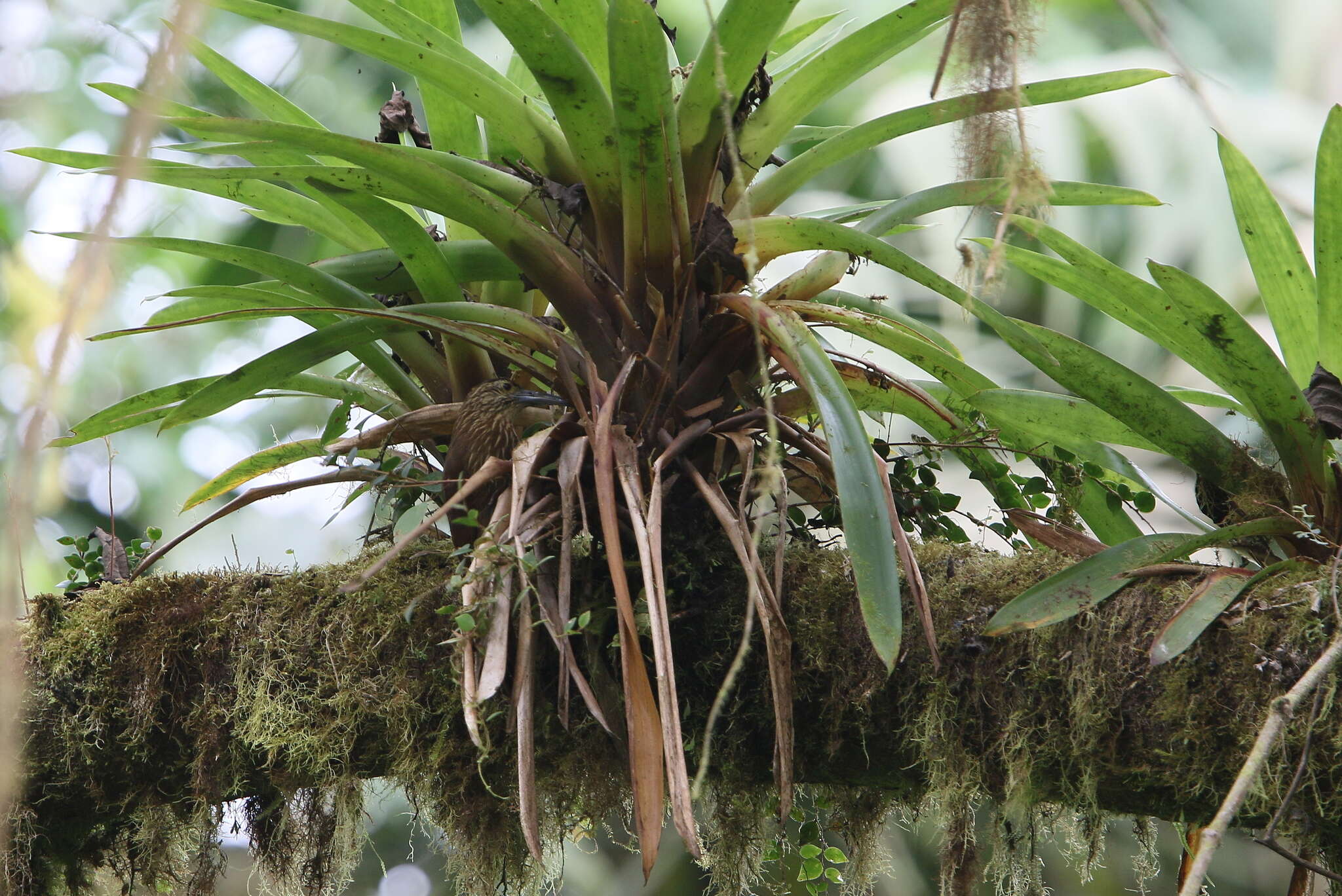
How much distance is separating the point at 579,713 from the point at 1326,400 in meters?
0.76

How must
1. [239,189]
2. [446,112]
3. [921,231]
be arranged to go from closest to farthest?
[239,189]
[446,112]
[921,231]

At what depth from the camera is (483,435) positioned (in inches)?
37.2

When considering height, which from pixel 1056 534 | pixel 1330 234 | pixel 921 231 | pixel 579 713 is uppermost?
pixel 921 231

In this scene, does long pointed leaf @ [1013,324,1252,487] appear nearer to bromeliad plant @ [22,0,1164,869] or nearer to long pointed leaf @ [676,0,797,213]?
bromeliad plant @ [22,0,1164,869]

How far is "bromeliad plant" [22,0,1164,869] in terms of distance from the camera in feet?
2.51

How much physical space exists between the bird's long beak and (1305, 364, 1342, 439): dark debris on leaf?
2.36 ft

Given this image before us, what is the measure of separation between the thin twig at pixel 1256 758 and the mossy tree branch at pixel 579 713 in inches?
1.5

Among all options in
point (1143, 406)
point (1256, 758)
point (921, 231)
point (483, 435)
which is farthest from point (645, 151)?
point (921, 231)

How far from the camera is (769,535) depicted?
946 millimetres

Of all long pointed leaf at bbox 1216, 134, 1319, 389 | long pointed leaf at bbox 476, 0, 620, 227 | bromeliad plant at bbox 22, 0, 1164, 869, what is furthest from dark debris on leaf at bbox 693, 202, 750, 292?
long pointed leaf at bbox 1216, 134, 1319, 389

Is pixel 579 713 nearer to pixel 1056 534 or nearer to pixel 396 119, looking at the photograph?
pixel 1056 534

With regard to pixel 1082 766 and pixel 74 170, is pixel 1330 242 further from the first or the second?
pixel 74 170

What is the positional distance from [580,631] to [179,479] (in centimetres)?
579

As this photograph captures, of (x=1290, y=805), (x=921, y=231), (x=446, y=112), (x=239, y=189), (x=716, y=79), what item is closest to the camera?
(x=1290, y=805)
